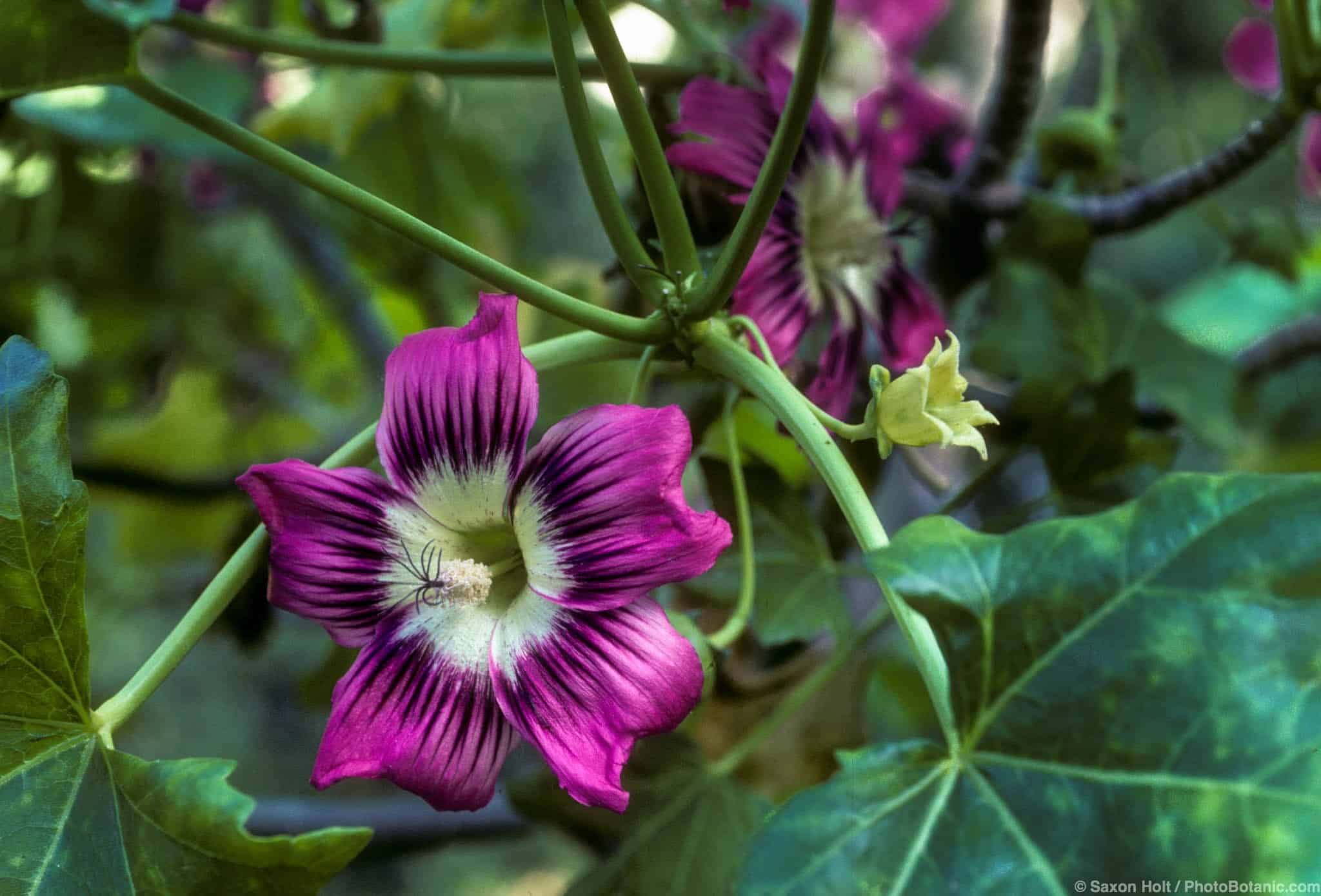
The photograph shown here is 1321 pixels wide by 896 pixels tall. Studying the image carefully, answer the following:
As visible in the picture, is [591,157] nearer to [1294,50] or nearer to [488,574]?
[488,574]

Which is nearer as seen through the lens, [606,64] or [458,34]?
[606,64]

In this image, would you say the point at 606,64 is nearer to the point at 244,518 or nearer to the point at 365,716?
the point at 365,716

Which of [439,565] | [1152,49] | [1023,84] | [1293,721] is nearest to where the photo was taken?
[1293,721]

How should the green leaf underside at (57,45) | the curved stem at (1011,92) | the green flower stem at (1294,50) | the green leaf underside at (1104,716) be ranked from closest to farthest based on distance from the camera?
the green leaf underside at (1104,716) → the green leaf underside at (57,45) → the green flower stem at (1294,50) → the curved stem at (1011,92)

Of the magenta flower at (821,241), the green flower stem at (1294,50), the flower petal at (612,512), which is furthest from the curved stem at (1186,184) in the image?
the flower petal at (612,512)

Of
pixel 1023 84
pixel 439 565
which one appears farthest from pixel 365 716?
pixel 1023 84

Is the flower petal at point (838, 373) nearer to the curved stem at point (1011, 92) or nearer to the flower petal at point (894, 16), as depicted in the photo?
the curved stem at point (1011, 92)

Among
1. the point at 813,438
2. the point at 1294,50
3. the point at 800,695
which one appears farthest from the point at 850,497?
the point at 1294,50
